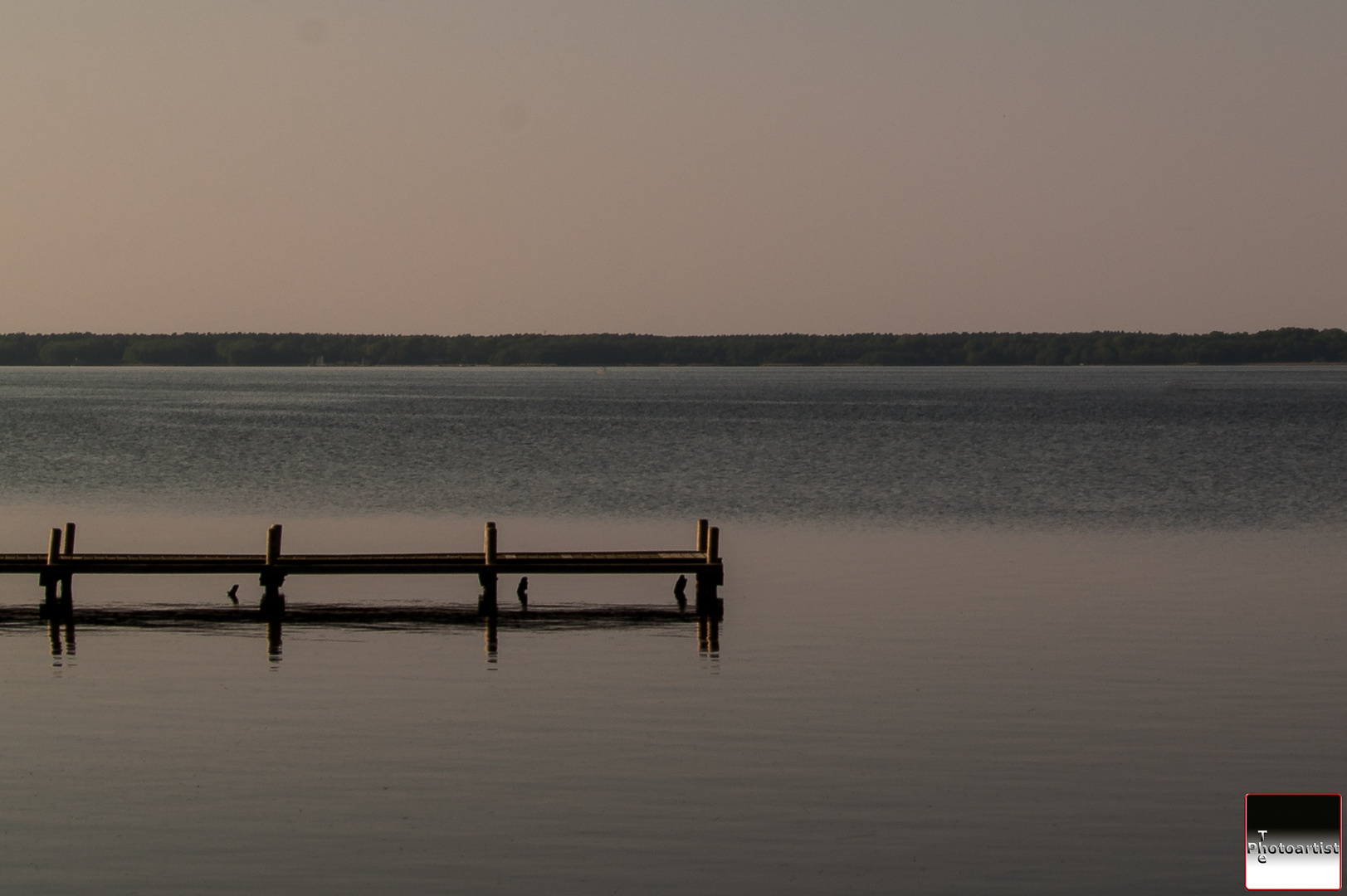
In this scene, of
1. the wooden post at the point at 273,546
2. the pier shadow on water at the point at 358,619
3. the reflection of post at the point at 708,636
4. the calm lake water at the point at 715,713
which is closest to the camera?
the calm lake water at the point at 715,713

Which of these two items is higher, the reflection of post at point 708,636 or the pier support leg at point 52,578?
the pier support leg at point 52,578

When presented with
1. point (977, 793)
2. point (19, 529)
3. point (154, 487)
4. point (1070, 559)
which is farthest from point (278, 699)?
point (154, 487)

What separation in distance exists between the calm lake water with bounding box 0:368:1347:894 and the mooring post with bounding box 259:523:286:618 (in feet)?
2.10

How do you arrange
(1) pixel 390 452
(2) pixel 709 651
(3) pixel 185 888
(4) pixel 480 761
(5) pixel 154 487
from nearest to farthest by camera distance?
(3) pixel 185 888 → (4) pixel 480 761 → (2) pixel 709 651 → (5) pixel 154 487 → (1) pixel 390 452

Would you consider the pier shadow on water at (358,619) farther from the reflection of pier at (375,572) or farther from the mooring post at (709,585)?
the mooring post at (709,585)

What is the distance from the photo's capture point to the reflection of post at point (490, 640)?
24.7 meters

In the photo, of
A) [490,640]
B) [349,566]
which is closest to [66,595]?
[349,566]

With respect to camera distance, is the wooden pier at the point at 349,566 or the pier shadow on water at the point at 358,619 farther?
the wooden pier at the point at 349,566

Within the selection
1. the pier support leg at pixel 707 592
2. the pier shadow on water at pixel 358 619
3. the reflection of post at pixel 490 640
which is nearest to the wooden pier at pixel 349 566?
the pier support leg at pixel 707 592

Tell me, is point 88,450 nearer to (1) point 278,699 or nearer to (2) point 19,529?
(2) point 19,529

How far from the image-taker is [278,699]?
2148 centimetres

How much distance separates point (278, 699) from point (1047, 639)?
41.2 feet

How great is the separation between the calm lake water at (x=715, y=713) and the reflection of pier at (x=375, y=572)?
609mm

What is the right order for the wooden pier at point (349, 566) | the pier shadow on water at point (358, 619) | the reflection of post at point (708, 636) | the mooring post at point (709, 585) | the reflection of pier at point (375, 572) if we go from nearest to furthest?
the reflection of post at point (708, 636), the pier shadow on water at point (358, 619), the reflection of pier at point (375, 572), the mooring post at point (709, 585), the wooden pier at point (349, 566)
